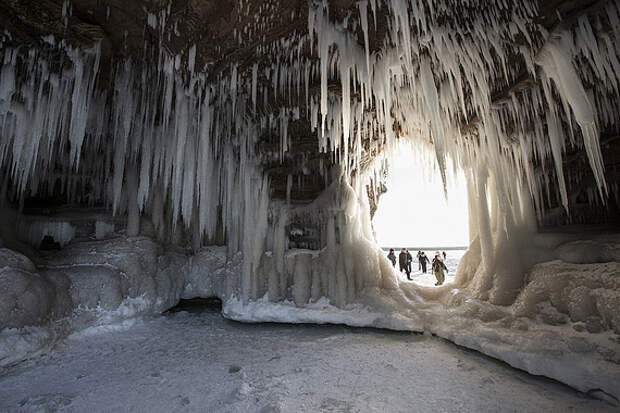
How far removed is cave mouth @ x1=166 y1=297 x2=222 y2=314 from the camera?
863cm

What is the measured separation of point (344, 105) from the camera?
4.50 meters

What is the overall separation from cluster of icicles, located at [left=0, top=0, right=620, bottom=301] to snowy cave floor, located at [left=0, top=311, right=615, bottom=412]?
281 centimetres

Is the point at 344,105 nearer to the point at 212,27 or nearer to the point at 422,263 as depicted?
the point at 212,27

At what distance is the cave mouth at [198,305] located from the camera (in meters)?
8.63

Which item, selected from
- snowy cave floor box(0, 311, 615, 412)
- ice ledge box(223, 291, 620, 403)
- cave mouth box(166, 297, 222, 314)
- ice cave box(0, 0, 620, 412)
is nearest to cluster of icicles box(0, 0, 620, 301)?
ice cave box(0, 0, 620, 412)

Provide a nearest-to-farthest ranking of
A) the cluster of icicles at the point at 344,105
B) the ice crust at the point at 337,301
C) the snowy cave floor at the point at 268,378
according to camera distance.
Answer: the snowy cave floor at the point at 268,378 < the cluster of icicles at the point at 344,105 < the ice crust at the point at 337,301

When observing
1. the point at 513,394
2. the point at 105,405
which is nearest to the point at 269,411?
the point at 105,405

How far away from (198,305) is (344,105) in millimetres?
8529

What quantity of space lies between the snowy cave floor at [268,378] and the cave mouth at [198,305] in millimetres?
2664

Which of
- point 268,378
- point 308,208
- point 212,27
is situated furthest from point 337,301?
point 212,27

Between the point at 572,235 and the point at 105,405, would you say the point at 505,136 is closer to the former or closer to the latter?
the point at 572,235

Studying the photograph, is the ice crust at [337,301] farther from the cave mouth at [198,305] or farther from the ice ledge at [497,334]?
the cave mouth at [198,305]

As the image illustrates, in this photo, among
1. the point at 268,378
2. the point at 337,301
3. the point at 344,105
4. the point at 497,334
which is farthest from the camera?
the point at 337,301

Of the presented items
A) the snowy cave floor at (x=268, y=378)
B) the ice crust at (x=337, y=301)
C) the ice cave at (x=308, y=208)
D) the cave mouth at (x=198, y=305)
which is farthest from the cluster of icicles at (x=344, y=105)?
the snowy cave floor at (x=268, y=378)
